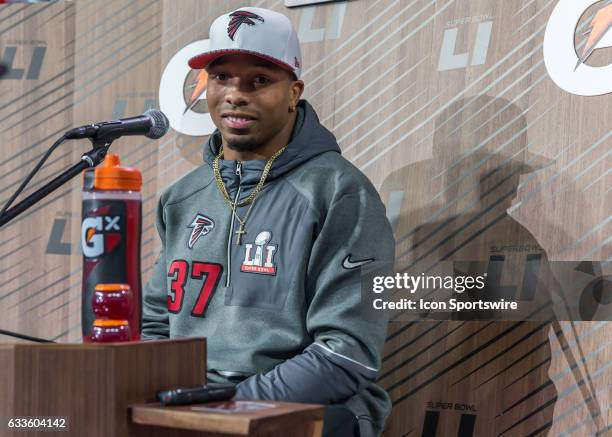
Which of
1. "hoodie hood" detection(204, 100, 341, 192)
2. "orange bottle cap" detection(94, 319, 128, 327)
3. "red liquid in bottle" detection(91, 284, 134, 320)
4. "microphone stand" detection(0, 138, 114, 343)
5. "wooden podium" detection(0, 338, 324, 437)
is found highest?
"hoodie hood" detection(204, 100, 341, 192)

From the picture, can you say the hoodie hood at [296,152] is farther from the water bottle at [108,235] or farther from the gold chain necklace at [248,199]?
the water bottle at [108,235]

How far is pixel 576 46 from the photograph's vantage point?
6.29 feet

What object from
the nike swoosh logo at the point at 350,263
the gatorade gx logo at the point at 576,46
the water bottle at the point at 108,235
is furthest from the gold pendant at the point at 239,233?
the gatorade gx logo at the point at 576,46

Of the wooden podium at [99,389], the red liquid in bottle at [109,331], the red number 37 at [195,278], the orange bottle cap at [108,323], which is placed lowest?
the wooden podium at [99,389]

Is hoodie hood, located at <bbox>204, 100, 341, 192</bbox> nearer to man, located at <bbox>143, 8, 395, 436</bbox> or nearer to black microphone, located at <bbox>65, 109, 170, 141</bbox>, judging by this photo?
man, located at <bbox>143, 8, 395, 436</bbox>

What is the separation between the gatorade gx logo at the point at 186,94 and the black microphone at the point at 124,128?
0.81 metres

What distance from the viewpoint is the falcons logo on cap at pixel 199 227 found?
1.97 meters

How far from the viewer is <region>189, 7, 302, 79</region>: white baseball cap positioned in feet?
6.00

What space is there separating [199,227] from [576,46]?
3.17 feet

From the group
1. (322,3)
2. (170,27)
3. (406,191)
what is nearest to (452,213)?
(406,191)

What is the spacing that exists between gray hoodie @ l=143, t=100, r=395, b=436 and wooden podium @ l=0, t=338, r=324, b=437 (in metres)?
0.49

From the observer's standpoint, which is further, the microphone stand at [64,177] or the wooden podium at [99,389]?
the microphone stand at [64,177]
